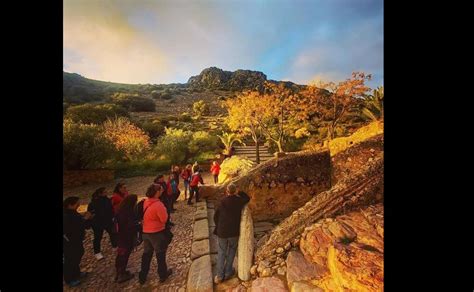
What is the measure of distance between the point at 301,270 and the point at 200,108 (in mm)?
3932

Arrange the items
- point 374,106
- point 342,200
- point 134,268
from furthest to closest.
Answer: point 374,106
point 342,200
point 134,268

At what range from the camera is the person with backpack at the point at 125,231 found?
9.11ft

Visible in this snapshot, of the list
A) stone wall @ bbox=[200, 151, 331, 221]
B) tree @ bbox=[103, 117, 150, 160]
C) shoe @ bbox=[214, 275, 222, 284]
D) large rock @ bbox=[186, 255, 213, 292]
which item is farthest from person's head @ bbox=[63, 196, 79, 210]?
stone wall @ bbox=[200, 151, 331, 221]

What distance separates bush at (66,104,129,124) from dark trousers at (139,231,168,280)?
8.83ft

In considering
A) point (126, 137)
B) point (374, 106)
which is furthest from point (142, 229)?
point (374, 106)

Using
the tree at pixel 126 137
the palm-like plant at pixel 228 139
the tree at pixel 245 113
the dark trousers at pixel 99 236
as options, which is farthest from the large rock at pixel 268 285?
the tree at pixel 126 137

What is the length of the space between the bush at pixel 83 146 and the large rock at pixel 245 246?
3053 millimetres

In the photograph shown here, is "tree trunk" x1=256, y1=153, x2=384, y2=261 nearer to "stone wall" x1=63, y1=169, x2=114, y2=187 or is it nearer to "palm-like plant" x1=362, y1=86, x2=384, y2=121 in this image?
"palm-like plant" x1=362, y1=86, x2=384, y2=121

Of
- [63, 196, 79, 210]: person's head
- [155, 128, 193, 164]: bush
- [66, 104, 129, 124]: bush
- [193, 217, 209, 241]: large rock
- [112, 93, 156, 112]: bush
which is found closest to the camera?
[63, 196, 79, 210]: person's head

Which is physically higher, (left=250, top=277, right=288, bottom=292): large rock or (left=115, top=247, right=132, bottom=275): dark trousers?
(left=115, top=247, right=132, bottom=275): dark trousers

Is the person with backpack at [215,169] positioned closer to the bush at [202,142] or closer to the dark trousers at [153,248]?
the bush at [202,142]

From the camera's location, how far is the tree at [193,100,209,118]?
4879 millimetres

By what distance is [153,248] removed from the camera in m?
2.88

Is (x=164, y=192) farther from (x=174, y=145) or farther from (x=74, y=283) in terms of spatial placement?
(x=74, y=283)
